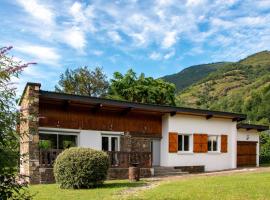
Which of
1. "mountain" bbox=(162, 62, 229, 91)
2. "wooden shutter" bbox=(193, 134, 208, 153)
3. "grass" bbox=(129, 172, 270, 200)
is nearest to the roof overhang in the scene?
"wooden shutter" bbox=(193, 134, 208, 153)

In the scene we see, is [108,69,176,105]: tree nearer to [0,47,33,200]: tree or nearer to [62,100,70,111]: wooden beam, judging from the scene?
[62,100,70,111]: wooden beam

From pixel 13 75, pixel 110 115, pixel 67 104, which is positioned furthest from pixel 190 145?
pixel 13 75

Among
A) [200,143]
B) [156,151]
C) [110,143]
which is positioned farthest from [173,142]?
[110,143]

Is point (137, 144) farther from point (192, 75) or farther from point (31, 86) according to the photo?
point (192, 75)

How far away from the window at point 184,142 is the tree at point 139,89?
21047 millimetres

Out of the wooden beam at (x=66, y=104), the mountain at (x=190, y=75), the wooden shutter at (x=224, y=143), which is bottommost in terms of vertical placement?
the wooden shutter at (x=224, y=143)

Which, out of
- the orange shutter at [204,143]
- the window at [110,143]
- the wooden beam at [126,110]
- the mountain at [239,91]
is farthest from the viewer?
the mountain at [239,91]

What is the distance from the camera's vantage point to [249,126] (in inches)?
1320

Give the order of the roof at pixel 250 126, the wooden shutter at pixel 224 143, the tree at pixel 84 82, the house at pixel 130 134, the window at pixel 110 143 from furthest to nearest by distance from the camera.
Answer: the tree at pixel 84 82, the roof at pixel 250 126, the wooden shutter at pixel 224 143, the window at pixel 110 143, the house at pixel 130 134

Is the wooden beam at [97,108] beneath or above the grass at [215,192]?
above

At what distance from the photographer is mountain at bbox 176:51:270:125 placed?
61.2 m

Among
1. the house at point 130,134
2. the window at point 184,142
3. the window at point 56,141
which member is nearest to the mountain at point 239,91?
the house at point 130,134

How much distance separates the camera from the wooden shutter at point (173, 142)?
27.2 m

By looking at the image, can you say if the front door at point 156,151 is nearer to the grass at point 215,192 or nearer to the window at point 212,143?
the window at point 212,143
